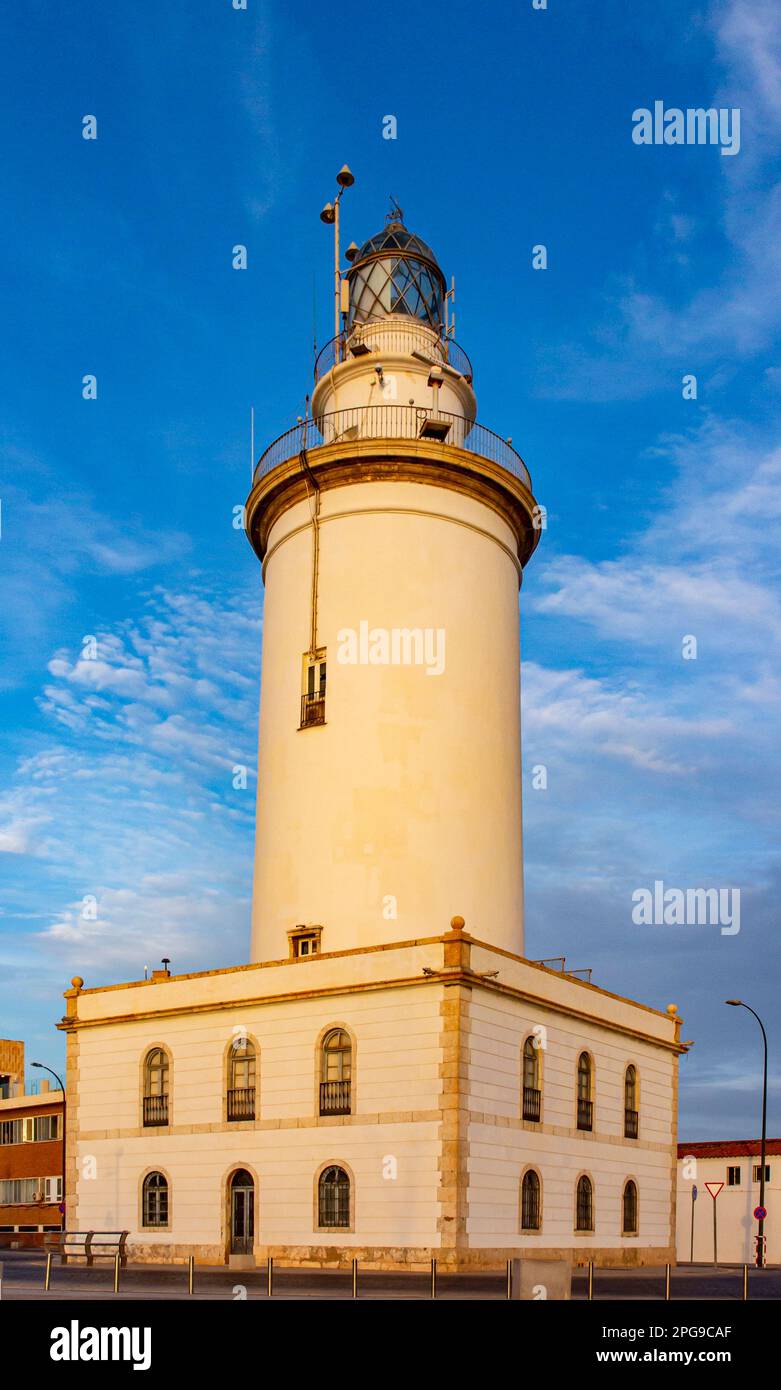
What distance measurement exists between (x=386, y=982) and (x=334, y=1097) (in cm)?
286

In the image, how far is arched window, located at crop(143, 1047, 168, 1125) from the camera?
34750mm

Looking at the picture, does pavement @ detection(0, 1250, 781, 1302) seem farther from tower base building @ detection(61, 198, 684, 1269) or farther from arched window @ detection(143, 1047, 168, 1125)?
arched window @ detection(143, 1047, 168, 1125)

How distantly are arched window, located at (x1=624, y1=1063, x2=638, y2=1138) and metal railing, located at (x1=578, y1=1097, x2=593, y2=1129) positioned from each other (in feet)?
8.46

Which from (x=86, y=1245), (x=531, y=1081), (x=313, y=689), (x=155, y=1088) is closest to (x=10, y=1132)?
(x=155, y=1088)

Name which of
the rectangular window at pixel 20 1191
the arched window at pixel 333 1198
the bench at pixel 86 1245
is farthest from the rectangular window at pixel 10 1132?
the arched window at pixel 333 1198

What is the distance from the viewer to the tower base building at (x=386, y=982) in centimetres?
3022

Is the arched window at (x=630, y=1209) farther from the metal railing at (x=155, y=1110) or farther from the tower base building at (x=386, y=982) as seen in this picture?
the metal railing at (x=155, y=1110)

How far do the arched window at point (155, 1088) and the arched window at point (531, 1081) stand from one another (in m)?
8.86

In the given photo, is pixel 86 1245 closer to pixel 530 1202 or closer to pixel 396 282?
pixel 530 1202

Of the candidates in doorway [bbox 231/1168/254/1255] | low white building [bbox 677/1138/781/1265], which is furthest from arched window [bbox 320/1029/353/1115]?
low white building [bbox 677/1138/781/1265]

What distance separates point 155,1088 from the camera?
35.2 metres
